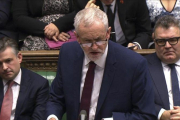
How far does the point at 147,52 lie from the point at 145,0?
0.44 meters

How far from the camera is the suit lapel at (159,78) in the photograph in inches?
80.9

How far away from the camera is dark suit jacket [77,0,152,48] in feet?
8.39

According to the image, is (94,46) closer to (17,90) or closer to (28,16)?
(17,90)

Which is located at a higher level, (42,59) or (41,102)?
(42,59)

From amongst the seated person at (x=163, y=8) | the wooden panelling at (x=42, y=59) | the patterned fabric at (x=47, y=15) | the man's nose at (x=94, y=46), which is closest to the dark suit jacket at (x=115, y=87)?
the man's nose at (x=94, y=46)

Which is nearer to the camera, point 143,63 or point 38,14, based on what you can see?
point 143,63

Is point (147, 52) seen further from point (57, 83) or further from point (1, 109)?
point (1, 109)

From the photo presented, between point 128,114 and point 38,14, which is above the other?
point 38,14

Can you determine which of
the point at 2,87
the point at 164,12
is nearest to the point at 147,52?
the point at 164,12

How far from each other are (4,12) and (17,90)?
2.50 ft

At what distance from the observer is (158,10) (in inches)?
104

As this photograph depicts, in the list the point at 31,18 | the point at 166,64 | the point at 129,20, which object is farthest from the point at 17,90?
the point at 129,20

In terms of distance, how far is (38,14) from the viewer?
2672 millimetres

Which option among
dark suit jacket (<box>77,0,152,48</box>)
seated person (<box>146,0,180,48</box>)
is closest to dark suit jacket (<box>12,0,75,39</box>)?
dark suit jacket (<box>77,0,152,48</box>)
